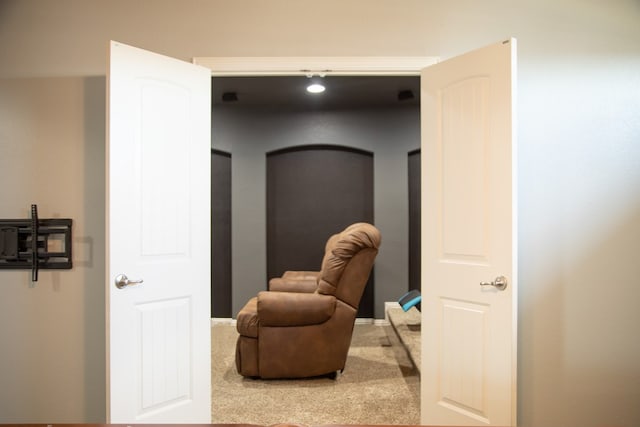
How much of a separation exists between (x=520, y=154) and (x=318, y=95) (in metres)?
2.93

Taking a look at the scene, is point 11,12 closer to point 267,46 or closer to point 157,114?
point 157,114

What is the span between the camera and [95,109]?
2.18m

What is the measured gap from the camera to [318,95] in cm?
456

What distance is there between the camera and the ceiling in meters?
4.09

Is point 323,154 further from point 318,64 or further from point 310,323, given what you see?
point 318,64

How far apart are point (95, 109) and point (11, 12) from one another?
781 mm

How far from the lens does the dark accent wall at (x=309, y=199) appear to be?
5.01 m

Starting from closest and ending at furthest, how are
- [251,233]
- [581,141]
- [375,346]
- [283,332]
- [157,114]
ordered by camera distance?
[157,114], [581,141], [283,332], [375,346], [251,233]

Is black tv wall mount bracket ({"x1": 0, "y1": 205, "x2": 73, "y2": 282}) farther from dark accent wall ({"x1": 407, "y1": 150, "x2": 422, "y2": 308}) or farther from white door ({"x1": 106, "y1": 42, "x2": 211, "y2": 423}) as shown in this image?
dark accent wall ({"x1": 407, "y1": 150, "x2": 422, "y2": 308})

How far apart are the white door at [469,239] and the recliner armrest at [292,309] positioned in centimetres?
97

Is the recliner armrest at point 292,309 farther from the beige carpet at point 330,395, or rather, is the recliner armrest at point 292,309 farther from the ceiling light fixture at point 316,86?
the ceiling light fixture at point 316,86

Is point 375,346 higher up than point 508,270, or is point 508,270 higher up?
point 508,270

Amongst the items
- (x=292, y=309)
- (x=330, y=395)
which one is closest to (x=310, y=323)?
(x=292, y=309)

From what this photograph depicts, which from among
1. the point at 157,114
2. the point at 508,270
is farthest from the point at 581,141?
the point at 157,114
